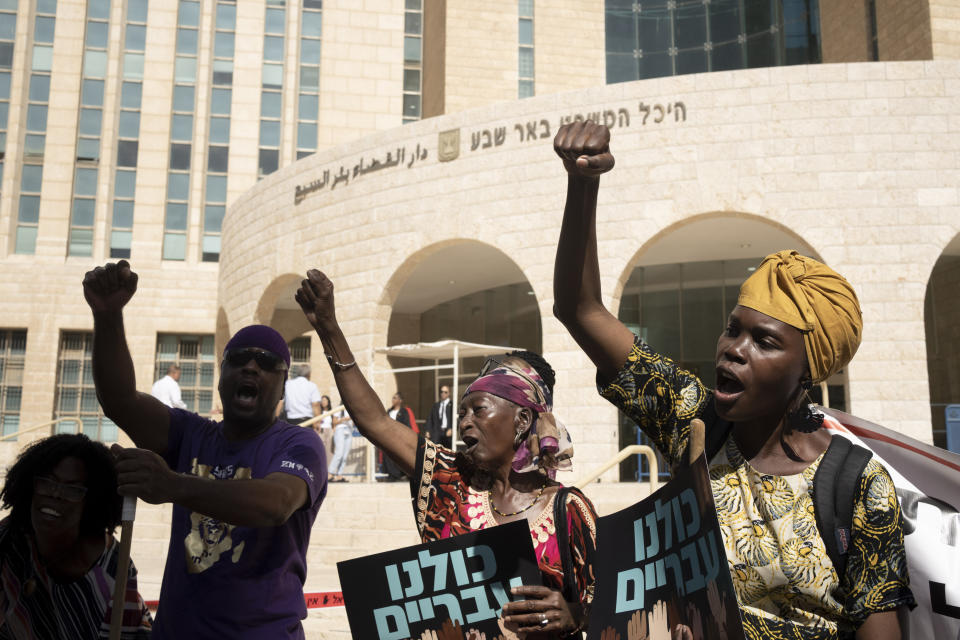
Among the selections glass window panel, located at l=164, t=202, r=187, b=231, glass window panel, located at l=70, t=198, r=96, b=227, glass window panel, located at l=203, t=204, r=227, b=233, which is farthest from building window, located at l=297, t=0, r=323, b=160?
glass window panel, located at l=70, t=198, r=96, b=227

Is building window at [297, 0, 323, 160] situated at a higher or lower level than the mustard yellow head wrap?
higher

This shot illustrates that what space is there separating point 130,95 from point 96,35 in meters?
2.31

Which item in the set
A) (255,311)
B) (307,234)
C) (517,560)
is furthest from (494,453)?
(255,311)

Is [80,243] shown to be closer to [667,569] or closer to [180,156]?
[180,156]

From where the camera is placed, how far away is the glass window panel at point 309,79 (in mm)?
28500

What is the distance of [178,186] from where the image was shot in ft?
89.1

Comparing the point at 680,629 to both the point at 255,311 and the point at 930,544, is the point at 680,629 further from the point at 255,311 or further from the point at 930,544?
the point at 255,311

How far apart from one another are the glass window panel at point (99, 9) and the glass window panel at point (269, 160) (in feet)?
21.9

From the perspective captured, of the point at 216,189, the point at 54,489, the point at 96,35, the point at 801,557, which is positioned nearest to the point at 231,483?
the point at 54,489

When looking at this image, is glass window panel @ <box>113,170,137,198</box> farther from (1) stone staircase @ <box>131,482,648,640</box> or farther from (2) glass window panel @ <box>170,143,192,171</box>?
(1) stone staircase @ <box>131,482,648,640</box>

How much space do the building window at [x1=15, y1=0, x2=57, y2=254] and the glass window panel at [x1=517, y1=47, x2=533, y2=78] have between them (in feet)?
48.5

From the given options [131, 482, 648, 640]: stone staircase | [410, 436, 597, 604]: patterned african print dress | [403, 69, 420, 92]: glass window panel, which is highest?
[403, 69, 420, 92]: glass window panel

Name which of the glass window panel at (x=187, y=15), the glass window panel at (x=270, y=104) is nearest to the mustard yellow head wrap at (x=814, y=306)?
the glass window panel at (x=270, y=104)

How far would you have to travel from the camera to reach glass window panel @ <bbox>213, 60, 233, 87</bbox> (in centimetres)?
2809
